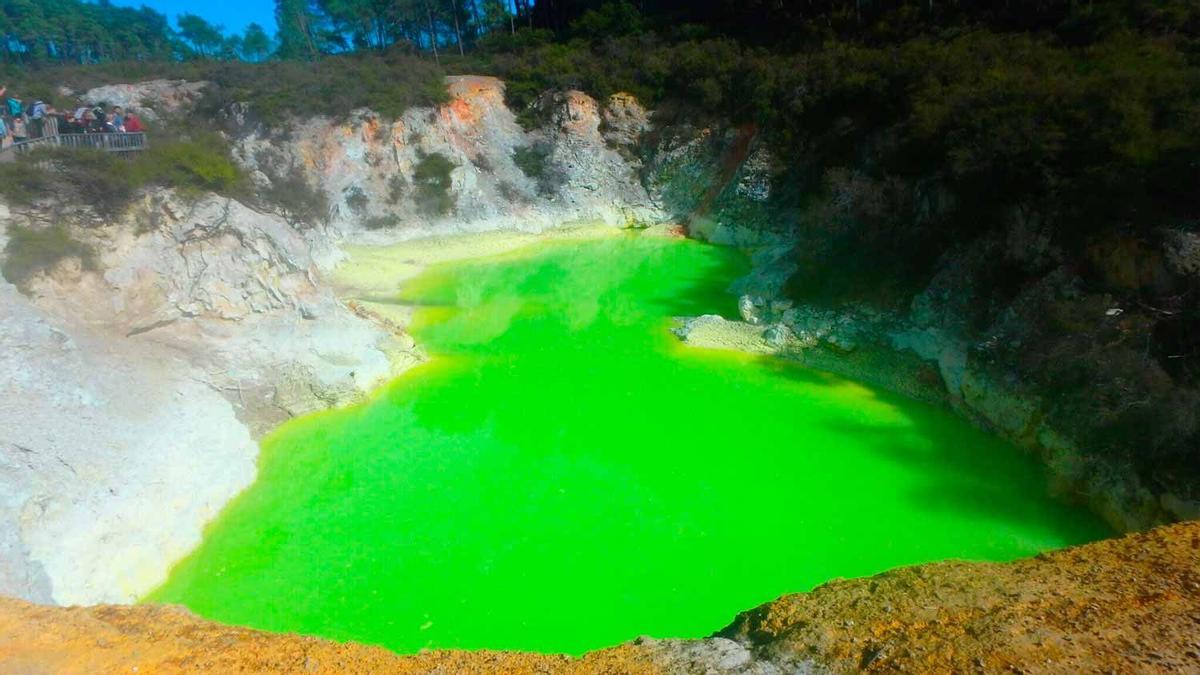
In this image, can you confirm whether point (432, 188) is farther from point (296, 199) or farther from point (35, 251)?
point (35, 251)

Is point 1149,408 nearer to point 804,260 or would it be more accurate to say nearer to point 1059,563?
point 1059,563

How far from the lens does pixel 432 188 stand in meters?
30.6

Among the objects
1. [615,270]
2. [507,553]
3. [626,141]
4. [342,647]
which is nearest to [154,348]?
[507,553]

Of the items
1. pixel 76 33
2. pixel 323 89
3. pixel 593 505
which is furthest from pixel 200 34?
pixel 593 505

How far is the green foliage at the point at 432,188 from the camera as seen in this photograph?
30516 millimetres

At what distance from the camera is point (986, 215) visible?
53.1ft

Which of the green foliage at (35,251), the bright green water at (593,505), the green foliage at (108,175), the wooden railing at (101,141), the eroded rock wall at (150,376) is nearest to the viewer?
the bright green water at (593,505)

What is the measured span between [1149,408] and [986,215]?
7.09m

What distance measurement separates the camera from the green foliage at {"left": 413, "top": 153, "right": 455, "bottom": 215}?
30516mm

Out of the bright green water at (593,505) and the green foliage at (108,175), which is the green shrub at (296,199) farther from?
the bright green water at (593,505)

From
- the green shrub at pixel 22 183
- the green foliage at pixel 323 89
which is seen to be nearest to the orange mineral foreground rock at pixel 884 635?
the green shrub at pixel 22 183

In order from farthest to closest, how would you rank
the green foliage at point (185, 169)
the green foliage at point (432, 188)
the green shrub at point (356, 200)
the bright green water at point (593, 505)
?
the green foliage at point (432, 188) < the green shrub at point (356, 200) < the green foliage at point (185, 169) < the bright green water at point (593, 505)

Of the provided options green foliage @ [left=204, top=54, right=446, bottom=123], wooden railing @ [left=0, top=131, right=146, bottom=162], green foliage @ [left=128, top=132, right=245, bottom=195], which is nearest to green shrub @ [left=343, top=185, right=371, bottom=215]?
green foliage @ [left=204, top=54, right=446, bottom=123]

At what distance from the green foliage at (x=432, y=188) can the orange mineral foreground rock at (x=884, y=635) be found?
81.7ft
